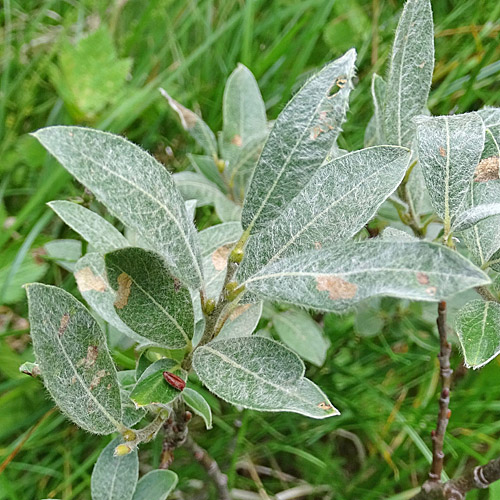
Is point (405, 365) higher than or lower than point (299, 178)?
lower

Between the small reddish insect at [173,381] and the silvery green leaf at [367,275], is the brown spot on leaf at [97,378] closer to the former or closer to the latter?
the small reddish insect at [173,381]

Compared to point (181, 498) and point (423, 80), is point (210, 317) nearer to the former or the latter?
point (423, 80)

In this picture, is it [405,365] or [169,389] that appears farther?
[405,365]

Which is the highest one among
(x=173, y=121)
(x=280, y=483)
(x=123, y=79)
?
(x=123, y=79)

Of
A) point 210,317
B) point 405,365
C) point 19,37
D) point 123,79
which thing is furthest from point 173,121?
point 210,317

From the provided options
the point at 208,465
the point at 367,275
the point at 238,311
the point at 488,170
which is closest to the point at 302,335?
the point at 208,465

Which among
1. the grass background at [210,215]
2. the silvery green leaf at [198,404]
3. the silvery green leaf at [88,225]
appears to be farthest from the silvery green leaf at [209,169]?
the silvery green leaf at [198,404]

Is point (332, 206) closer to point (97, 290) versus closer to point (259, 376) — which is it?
point (259, 376)
